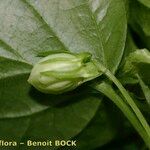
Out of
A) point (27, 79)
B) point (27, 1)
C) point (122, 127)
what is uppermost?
point (27, 1)

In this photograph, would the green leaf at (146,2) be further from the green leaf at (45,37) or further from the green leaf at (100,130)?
the green leaf at (100,130)

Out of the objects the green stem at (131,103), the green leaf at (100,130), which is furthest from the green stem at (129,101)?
the green leaf at (100,130)

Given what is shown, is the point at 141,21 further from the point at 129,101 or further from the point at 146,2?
the point at 129,101

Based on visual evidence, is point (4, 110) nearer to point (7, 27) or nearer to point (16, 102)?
point (16, 102)

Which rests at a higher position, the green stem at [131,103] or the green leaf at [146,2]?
the green leaf at [146,2]

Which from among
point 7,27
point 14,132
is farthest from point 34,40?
point 14,132

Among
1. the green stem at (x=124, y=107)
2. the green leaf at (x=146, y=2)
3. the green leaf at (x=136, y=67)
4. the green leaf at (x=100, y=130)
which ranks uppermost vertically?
the green leaf at (x=146, y=2)
